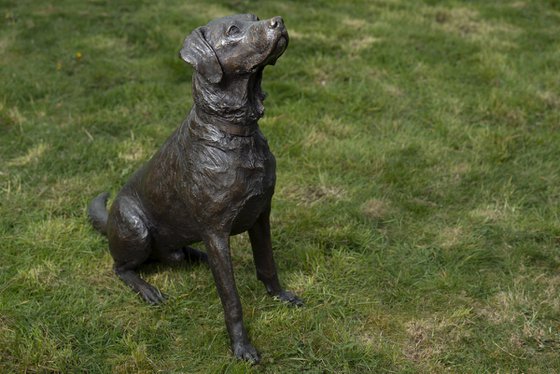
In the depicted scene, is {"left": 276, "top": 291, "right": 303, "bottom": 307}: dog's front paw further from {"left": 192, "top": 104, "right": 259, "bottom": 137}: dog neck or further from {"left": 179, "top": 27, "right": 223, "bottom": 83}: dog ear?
{"left": 179, "top": 27, "right": 223, "bottom": 83}: dog ear

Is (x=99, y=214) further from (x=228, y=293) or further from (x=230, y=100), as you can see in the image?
(x=230, y=100)

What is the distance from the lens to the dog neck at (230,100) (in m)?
3.01

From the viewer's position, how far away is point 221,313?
382 centimetres

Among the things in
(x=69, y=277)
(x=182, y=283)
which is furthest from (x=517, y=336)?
(x=69, y=277)

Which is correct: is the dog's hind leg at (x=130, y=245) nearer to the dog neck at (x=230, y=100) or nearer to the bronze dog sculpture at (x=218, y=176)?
the bronze dog sculpture at (x=218, y=176)

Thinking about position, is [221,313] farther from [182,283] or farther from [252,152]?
[252,152]

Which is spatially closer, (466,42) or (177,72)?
(177,72)

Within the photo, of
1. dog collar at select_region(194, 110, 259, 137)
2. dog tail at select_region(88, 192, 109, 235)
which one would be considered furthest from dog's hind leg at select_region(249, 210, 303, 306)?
dog tail at select_region(88, 192, 109, 235)

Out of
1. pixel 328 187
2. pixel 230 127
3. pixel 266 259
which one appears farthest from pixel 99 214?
pixel 328 187

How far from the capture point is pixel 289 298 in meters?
3.91

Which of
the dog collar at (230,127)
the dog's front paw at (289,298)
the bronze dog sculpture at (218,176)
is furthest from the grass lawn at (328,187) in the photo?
the dog collar at (230,127)

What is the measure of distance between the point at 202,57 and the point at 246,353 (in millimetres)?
1589

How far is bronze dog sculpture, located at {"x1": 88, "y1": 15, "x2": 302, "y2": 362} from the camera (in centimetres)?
292

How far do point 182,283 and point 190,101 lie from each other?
9.09ft
